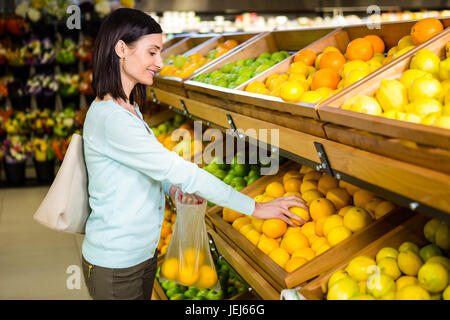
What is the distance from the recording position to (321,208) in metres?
1.82

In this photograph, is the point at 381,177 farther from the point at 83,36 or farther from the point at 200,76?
the point at 83,36

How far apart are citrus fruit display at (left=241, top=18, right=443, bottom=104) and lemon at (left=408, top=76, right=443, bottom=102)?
0.38ft

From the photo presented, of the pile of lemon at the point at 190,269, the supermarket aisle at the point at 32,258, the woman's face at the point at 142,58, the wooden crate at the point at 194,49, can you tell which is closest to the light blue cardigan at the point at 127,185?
the woman's face at the point at 142,58

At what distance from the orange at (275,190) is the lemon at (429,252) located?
2.86 feet

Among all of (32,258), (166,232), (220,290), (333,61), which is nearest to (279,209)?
(333,61)

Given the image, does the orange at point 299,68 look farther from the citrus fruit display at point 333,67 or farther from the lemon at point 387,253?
the lemon at point 387,253

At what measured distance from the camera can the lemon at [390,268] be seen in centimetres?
138

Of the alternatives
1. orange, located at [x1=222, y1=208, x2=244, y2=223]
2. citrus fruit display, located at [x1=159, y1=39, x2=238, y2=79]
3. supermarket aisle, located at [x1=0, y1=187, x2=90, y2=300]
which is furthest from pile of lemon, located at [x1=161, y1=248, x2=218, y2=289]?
supermarket aisle, located at [x1=0, y1=187, x2=90, y2=300]

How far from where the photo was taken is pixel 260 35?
3.00 metres

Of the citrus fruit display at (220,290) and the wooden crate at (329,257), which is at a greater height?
the wooden crate at (329,257)

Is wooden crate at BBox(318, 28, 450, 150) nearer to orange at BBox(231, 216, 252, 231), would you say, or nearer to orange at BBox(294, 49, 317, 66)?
orange at BBox(294, 49, 317, 66)

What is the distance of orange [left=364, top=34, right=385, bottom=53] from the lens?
6.32ft

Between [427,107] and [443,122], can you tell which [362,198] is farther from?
[443,122]
